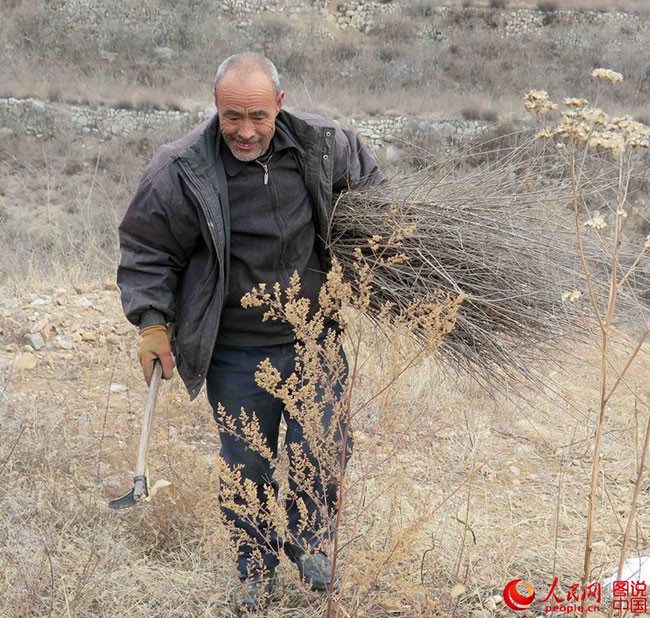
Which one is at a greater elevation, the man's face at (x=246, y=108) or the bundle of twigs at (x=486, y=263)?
the man's face at (x=246, y=108)

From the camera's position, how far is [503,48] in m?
17.5

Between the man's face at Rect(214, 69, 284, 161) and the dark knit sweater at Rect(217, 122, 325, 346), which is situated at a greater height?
the man's face at Rect(214, 69, 284, 161)

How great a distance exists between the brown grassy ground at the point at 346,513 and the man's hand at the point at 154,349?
7.8 inches

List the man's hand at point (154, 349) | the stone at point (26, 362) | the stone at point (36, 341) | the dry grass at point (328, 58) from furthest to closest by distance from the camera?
the dry grass at point (328, 58), the stone at point (36, 341), the stone at point (26, 362), the man's hand at point (154, 349)

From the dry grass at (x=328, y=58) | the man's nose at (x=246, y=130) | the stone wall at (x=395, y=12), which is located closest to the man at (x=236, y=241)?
the man's nose at (x=246, y=130)

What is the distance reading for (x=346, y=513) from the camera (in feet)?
9.11

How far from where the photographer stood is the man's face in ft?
6.52

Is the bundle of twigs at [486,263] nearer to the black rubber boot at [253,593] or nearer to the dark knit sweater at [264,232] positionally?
the dark knit sweater at [264,232]

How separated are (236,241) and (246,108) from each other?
38 cm

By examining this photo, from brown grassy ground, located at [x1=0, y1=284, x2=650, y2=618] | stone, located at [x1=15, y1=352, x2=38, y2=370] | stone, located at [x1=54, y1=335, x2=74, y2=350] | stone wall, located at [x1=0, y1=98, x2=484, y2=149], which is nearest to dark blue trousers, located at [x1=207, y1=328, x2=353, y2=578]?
brown grassy ground, located at [x1=0, y1=284, x2=650, y2=618]

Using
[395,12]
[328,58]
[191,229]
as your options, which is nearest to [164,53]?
[328,58]

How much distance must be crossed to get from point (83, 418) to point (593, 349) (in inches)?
86.6

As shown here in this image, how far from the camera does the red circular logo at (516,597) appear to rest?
2.25 m

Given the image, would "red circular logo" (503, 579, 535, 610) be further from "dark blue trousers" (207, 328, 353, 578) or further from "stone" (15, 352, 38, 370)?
"stone" (15, 352, 38, 370)
